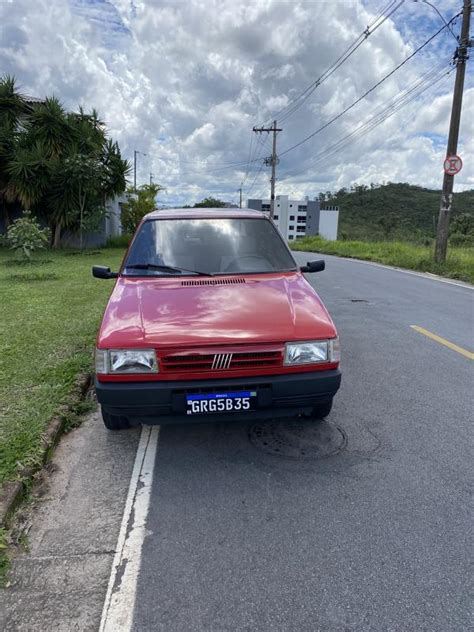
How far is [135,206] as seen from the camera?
2838 cm

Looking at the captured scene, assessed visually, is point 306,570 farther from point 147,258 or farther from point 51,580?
point 147,258

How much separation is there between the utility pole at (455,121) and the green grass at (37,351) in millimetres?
10642

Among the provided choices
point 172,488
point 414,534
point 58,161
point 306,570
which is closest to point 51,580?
point 172,488

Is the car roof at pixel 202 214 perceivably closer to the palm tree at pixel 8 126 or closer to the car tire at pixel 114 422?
the car tire at pixel 114 422

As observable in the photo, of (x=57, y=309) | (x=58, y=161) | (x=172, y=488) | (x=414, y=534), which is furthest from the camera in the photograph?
(x=58, y=161)

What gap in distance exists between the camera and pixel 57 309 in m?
→ 7.45

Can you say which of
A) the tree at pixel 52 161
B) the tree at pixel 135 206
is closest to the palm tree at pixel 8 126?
the tree at pixel 52 161

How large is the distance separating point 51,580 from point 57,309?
5.88 metres

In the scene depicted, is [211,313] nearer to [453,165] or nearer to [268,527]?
A: [268,527]

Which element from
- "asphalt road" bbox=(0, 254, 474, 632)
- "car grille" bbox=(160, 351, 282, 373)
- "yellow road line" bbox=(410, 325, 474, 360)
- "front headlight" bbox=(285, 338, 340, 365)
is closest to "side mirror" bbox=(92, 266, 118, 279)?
→ "asphalt road" bbox=(0, 254, 474, 632)

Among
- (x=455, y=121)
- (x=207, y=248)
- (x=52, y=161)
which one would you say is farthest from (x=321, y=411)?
(x=52, y=161)

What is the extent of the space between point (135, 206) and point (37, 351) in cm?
2466

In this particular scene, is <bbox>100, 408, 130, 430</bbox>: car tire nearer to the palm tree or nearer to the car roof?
the car roof

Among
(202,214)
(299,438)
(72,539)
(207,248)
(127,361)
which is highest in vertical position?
(202,214)
